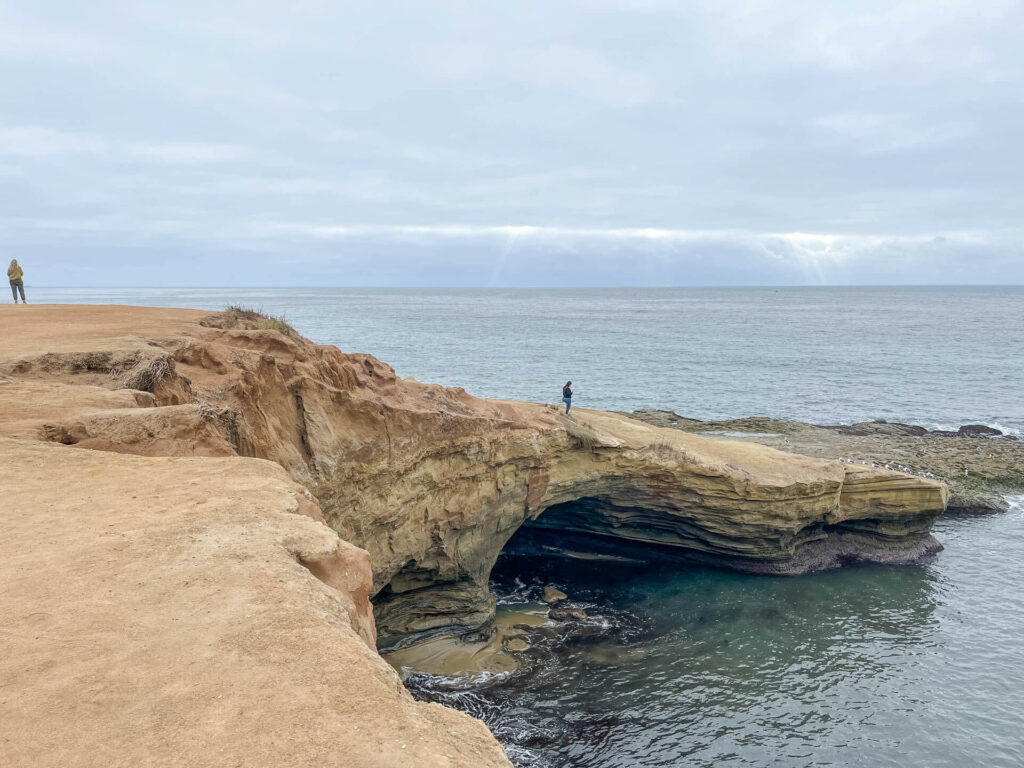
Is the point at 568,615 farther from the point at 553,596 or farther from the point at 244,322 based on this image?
the point at 244,322

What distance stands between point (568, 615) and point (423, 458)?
6370mm

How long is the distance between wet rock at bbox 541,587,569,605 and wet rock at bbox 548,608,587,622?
0.70 metres

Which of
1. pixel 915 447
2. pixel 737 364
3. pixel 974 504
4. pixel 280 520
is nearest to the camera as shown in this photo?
pixel 280 520

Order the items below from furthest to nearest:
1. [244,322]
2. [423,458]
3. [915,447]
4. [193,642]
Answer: [915,447] → [244,322] → [423,458] → [193,642]

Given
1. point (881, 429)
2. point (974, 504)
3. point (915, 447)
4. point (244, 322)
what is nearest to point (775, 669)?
point (974, 504)

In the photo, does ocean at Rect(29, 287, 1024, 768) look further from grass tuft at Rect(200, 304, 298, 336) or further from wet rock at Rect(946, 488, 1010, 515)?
grass tuft at Rect(200, 304, 298, 336)

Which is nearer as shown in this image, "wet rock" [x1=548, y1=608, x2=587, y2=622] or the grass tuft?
"wet rock" [x1=548, y1=608, x2=587, y2=622]

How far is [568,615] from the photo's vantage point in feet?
62.6

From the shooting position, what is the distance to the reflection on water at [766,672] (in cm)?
1391

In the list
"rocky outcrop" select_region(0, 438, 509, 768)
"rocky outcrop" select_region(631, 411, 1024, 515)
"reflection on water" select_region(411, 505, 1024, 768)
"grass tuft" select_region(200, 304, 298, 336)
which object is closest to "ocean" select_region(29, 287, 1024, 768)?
"reflection on water" select_region(411, 505, 1024, 768)

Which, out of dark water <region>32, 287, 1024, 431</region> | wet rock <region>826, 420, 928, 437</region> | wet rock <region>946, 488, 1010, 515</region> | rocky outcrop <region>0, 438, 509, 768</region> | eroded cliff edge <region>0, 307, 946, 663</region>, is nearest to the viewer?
rocky outcrop <region>0, 438, 509, 768</region>

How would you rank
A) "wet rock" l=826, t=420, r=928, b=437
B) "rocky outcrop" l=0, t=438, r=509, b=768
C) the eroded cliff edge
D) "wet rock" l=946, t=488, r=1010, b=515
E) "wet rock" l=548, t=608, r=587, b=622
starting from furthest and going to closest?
"wet rock" l=826, t=420, r=928, b=437, "wet rock" l=946, t=488, r=1010, b=515, "wet rock" l=548, t=608, r=587, b=622, the eroded cliff edge, "rocky outcrop" l=0, t=438, r=509, b=768

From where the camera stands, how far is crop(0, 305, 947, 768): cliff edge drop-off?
4770 millimetres

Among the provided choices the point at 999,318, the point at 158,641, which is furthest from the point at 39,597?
the point at 999,318
